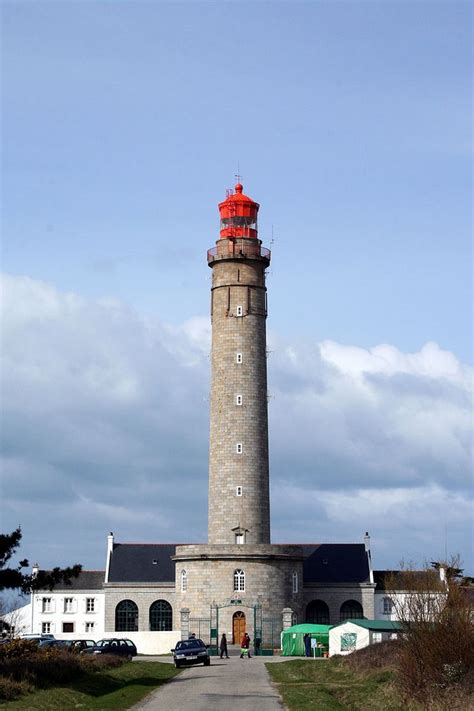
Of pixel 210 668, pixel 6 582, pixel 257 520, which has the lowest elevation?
pixel 210 668

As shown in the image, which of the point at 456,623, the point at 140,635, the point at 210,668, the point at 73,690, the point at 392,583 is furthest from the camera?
the point at 140,635

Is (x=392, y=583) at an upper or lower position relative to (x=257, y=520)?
lower

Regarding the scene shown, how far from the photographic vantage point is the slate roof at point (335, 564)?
7612 centimetres

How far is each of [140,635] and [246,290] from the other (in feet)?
65.7

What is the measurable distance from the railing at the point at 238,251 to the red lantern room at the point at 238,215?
2.24 ft

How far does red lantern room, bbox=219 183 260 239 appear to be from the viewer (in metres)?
68.6

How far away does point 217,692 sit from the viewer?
3366cm

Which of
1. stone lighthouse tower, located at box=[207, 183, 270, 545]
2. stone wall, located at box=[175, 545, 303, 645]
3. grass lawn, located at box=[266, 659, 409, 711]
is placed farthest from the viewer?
stone lighthouse tower, located at box=[207, 183, 270, 545]

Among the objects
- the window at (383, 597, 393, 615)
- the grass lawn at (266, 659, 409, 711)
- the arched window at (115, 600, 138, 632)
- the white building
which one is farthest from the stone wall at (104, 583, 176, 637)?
the grass lawn at (266, 659, 409, 711)

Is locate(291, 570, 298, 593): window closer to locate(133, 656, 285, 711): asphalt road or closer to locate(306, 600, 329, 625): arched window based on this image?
locate(306, 600, 329, 625): arched window

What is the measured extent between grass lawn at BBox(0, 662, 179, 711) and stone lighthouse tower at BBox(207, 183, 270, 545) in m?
21.6

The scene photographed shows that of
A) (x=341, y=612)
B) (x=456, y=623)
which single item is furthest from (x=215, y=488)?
(x=456, y=623)

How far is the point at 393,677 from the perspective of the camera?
1352 inches

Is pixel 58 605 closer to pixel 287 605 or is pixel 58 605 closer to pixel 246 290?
pixel 287 605
